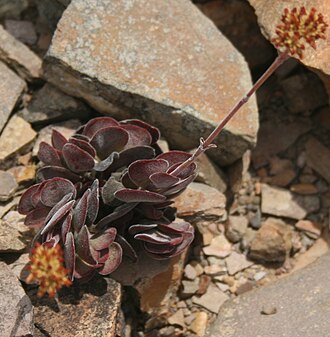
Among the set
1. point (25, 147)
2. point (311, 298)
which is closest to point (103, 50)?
point (25, 147)

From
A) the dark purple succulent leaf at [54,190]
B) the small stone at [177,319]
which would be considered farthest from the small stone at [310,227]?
the dark purple succulent leaf at [54,190]

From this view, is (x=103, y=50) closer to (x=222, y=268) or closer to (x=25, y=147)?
(x=25, y=147)

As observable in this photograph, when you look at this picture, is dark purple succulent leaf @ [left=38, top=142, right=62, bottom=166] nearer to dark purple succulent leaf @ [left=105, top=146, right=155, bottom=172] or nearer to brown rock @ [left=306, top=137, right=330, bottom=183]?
dark purple succulent leaf @ [left=105, top=146, right=155, bottom=172]

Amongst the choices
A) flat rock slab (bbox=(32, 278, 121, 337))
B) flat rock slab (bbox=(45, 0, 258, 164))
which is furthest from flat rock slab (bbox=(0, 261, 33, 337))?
flat rock slab (bbox=(45, 0, 258, 164))

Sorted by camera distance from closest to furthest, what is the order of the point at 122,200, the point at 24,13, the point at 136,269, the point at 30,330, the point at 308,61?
the point at 30,330, the point at 122,200, the point at 136,269, the point at 308,61, the point at 24,13

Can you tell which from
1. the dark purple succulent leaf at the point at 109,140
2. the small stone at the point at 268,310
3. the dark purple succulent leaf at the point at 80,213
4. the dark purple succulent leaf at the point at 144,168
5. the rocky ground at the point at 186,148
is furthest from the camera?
the rocky ground at the point at 186,148

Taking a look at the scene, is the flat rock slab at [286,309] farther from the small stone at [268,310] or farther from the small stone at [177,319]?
the small stone at [177,319]
